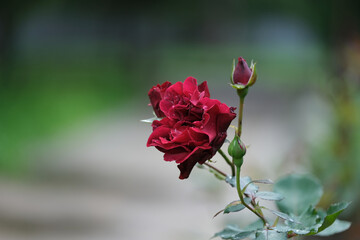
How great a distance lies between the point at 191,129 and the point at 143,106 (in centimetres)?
446

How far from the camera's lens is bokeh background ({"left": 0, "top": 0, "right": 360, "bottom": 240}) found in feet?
5.19

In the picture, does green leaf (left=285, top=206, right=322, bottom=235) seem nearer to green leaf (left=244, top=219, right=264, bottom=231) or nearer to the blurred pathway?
green leaf (left=244, top=219, right=264, bottom=231)

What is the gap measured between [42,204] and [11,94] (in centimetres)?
238

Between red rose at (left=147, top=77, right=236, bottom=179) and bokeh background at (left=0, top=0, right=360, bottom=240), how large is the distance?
643mm

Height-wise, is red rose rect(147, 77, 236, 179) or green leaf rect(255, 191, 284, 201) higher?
red rose rect(147, 77, 236, 179)

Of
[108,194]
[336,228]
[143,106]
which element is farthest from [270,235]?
[143,106]

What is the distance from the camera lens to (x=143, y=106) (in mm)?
4855

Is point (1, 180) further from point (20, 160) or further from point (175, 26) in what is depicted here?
point (175, 26)

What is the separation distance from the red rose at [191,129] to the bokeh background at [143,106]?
643 millimetres

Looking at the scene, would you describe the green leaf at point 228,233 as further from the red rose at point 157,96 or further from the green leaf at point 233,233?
the red rose at point 157,96

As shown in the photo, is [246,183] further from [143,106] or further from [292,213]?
[143,106]

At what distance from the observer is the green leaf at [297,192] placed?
57 cm

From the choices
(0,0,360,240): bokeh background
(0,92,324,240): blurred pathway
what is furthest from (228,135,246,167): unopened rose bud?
(0,92,324,240): blurred pathway

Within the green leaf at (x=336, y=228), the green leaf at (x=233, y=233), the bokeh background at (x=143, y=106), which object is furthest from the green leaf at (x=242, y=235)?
the bokeh background at (x=143, y=106)
